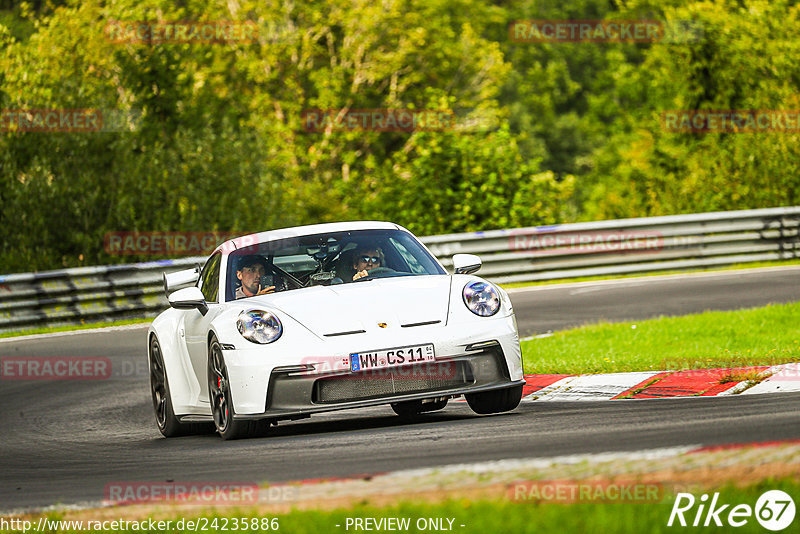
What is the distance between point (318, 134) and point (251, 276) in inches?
1314

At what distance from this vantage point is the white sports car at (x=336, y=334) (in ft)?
25.5

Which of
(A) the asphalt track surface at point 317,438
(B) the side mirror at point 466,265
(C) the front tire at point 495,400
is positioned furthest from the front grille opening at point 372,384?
(B) the side mirror at point 466,265

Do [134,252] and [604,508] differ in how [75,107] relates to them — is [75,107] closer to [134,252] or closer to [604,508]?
[134,252]

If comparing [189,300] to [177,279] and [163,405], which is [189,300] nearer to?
[177,279]

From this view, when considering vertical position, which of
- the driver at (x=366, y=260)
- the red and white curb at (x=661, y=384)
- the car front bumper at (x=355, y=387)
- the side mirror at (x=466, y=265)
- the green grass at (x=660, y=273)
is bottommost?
the green grass at (x=660, y=273)

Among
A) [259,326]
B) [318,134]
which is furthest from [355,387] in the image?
[318,134]

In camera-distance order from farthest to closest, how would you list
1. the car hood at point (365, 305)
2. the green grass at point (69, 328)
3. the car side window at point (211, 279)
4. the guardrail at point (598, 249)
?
the guardrail at point (598, 249), the green grass at point (69, 328), the car side window at point (211, 279), the car hood at point (365, 305)

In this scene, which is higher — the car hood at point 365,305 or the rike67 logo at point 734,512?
the car hood at point 365,305

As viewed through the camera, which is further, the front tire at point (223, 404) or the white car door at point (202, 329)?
the white car door at point (202, 329)

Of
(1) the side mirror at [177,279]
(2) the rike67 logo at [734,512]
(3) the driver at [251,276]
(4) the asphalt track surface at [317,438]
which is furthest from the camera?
(1) the side mirror at [177,279]

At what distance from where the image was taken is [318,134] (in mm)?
42000

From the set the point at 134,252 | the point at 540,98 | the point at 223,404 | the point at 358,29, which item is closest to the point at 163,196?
the point at 134,252

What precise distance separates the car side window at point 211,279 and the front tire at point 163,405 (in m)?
0.60

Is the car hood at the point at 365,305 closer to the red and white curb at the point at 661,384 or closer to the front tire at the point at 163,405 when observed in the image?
the front tire at the point at 163,405
